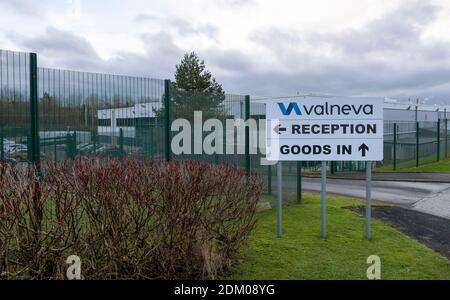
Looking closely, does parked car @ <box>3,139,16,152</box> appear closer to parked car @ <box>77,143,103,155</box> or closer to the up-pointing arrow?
parked car @ <box>77,143,103,155</box>

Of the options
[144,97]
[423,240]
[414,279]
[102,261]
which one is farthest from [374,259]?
[144,97]

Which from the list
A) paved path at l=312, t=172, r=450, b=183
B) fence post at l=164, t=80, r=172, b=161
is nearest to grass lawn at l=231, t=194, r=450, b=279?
fence post at l=164, t=80, r=172, b=161

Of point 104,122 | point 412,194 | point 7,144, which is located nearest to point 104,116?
point 104,122

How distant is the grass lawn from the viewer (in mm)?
5504

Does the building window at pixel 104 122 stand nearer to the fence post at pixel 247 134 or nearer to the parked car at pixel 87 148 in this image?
the parked car at pixel 87 148

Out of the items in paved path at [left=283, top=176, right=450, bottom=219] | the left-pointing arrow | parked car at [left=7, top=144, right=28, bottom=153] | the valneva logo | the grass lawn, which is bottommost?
paved path at [left=283, top=176, right=450, bottom=219]

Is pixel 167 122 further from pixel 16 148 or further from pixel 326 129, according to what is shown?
pixel 326 129

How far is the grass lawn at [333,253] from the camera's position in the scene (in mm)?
5504

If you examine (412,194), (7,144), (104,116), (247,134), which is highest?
(104,116)

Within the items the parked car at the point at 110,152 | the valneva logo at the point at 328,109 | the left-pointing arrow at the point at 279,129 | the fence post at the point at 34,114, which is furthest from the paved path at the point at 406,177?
the fence post at the point at 34,114

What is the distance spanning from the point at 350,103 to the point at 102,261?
16.9ft

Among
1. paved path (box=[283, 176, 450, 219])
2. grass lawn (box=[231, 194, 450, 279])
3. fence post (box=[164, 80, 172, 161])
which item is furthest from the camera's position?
paved path (box=[283, 176, 450, 219])

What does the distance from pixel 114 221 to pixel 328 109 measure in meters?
4.71

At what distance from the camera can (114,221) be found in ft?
14.1
